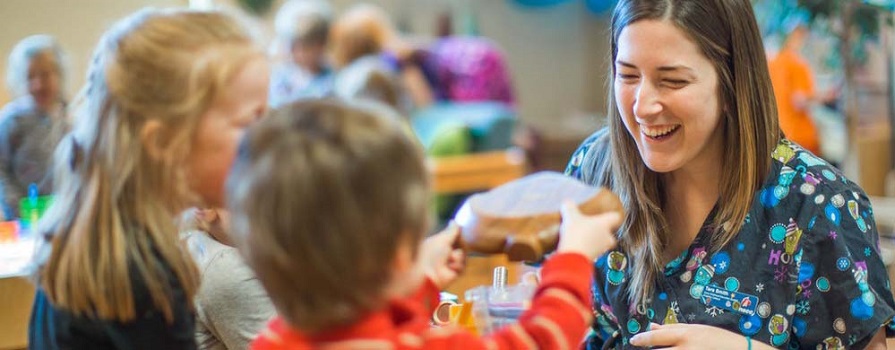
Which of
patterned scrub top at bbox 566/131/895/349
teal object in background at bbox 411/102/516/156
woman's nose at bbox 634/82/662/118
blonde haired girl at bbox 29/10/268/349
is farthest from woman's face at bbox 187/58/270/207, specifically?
teal object in background at bbox 411/102/516/156

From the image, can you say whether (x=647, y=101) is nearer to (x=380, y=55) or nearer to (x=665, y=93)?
(x=665, y=93)

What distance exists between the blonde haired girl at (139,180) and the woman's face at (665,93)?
2.06ft

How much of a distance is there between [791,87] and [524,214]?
4152mm

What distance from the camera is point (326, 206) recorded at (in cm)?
91

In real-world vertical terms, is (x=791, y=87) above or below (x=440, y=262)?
below

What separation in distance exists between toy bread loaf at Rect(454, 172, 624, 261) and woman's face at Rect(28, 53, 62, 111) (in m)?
2.72

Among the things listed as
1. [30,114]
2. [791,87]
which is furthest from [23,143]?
[791,87]

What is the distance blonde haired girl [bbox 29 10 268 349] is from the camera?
3.58 feet

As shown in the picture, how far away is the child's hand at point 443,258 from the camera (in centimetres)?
124

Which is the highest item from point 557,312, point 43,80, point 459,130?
point 557,312

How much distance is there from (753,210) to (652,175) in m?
0.18

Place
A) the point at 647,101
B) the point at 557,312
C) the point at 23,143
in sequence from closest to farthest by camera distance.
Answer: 1. the point at 557,312
2. the point at 647,101
3. the point at 23,143

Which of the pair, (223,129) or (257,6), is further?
(257,6)

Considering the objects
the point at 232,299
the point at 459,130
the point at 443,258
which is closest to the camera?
the point at 443,258
